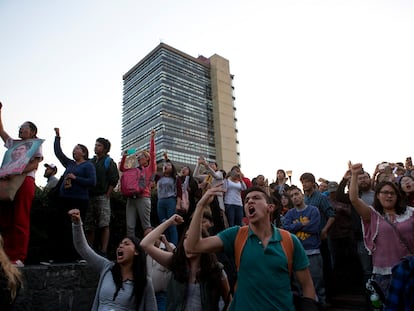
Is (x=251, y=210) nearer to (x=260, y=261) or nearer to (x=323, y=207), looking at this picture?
(x=260, y=261)

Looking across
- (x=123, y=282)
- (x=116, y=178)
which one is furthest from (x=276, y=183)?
(x=123, y=282)

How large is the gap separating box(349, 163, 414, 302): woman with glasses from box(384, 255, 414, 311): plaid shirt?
4.84ft

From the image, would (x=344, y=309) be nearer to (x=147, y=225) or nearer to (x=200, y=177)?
(x=147, y=225)

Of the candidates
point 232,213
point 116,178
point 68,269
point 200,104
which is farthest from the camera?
point 200,104

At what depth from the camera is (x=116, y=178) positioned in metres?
5.71

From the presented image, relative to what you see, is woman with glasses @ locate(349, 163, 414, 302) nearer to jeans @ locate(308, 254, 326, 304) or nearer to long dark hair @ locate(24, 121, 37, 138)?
jeans @ locate(308, 254, 326, 304)

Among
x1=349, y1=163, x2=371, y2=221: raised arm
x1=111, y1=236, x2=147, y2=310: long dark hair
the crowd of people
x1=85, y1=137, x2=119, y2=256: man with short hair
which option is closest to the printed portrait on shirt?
the crowd of people

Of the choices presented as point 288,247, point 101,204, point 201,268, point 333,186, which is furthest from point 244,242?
point 333,186

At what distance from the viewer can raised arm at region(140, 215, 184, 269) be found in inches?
117

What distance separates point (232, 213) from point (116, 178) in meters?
3.16

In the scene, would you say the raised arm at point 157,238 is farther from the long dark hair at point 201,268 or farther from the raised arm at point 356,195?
the raised arm at point 356,195

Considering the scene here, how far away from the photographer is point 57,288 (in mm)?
4004

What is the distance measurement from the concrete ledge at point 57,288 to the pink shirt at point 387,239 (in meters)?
3.70

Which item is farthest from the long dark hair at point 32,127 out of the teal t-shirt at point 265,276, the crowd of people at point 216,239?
the teal t-shirt at point 265,276
